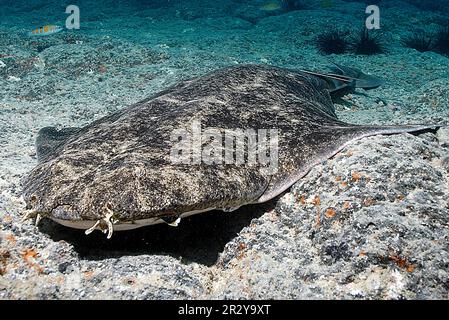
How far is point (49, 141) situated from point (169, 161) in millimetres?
2473

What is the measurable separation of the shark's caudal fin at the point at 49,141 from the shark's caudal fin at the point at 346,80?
449 cm

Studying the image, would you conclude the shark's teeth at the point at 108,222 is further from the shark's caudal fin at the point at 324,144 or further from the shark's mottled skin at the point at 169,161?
the shark's caudal fin at the point at 324,144

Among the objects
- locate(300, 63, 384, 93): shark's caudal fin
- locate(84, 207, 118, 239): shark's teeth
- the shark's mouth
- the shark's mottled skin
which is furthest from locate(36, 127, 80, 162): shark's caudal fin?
locate(300, 63, 384, 93): shark's caudal fin

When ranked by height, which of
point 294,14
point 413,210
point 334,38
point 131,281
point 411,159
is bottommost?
point 131,281

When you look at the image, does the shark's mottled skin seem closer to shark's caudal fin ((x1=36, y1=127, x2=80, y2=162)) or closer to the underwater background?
shark's caudal fin ((x1=36, y1=127, x2=80, y2=162))

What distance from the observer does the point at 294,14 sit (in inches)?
651

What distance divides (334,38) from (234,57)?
4114 millimetres

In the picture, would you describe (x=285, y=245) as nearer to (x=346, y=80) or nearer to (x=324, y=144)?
(x=324, y=144)

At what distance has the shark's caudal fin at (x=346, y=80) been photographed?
6.35 m

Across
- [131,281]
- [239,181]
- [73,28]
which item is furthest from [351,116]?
[73,28]

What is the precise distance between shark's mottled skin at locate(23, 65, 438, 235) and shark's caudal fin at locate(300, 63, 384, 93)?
2.10 metres

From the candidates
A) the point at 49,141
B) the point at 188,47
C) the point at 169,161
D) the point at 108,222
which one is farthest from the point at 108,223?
the point at 188,47

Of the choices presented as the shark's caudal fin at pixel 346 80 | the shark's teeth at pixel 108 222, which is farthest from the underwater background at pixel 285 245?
the shark's caudal fin at pixel 346 80
